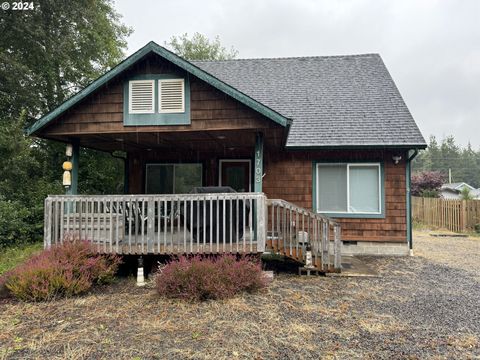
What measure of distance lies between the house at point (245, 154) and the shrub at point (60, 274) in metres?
0.43

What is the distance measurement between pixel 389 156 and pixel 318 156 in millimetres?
1871

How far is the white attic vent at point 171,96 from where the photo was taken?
21.1 feet

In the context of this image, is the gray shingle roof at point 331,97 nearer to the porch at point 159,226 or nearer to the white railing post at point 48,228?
the porch at point 159,226

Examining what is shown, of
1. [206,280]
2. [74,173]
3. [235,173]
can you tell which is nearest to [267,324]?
[206,280]

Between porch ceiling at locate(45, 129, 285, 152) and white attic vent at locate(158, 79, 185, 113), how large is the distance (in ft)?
1.83

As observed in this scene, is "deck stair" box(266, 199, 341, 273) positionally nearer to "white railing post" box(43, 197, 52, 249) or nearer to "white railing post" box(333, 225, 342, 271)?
"white railing post" box(333, 225, 342, 271)

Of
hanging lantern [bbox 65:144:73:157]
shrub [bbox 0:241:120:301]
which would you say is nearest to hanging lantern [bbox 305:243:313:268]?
shrub [bbox 0:241:120:301]

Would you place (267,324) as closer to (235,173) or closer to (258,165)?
(258,165)

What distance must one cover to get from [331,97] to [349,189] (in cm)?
336

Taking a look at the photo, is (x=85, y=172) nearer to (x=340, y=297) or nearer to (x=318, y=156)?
(x=318, y=156)

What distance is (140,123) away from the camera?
6461 mm

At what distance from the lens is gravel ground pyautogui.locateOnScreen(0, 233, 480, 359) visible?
3.33 metres

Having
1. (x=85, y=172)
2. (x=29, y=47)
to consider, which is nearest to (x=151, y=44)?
(x=85, y=172)

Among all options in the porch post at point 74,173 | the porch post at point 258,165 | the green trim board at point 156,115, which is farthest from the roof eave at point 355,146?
the porch post at point 74,173
